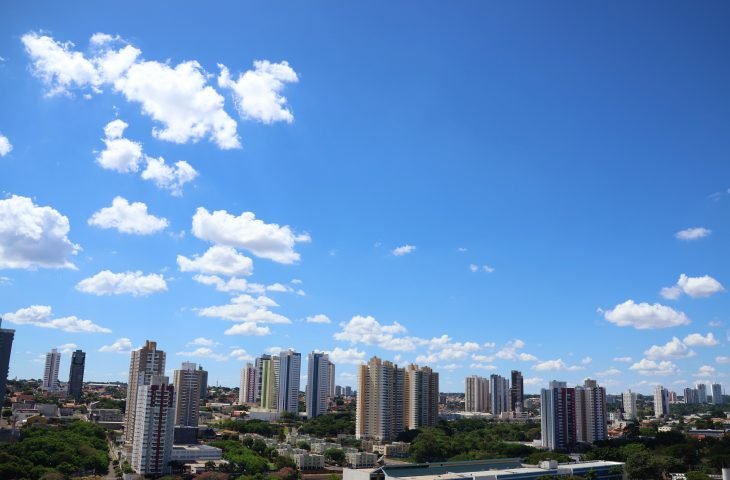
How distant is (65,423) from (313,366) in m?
22.7

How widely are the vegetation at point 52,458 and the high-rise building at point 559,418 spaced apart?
27553 mm

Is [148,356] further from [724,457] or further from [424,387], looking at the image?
[724,457]

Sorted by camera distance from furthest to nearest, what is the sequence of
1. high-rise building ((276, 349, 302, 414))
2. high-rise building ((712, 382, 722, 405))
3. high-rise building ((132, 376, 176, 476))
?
high-rise building ((712, 382, 722, 405)) < high-rise building ((276, 349, 302, 414)) < high-rise building ((132, 376, 176, 476))

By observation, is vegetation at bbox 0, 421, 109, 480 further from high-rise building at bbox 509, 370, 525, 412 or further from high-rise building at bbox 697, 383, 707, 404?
high-rise building at bbox 697, 383, 707, 404

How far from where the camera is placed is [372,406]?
45.3 meters

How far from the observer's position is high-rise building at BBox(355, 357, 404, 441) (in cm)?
4497

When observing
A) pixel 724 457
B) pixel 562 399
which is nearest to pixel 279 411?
pixel 562 399

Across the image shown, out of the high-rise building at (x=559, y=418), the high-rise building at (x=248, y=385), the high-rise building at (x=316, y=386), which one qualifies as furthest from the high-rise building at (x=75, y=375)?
the high-rise building at (x=559, y=418)

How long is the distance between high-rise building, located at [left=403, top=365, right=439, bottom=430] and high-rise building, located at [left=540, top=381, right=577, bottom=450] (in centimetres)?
923

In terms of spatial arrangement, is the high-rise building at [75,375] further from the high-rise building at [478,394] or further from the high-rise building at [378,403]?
the high-rise building at [478,394]

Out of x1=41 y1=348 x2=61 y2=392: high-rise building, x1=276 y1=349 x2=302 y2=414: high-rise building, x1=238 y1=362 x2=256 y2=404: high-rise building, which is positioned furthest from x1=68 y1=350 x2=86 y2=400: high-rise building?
x1=276 y1=349 x2=302 y2=414: high-rise building

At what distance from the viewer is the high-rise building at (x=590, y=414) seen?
43281 millimetres

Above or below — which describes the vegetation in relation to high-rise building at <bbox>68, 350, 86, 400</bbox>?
below

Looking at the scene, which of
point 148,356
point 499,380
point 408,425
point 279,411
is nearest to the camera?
point 148,356
